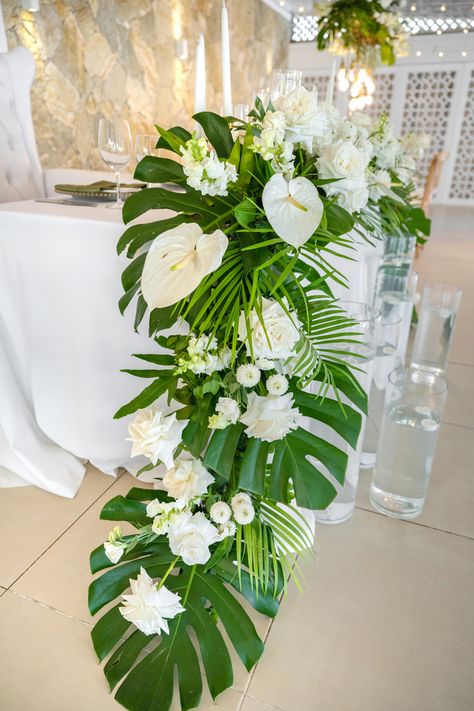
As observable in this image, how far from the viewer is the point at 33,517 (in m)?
1.36

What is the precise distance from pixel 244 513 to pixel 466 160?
8.19 m

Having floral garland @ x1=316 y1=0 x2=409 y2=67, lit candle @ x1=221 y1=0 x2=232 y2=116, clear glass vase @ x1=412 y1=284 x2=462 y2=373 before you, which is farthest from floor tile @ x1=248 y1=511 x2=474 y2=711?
floral garland @ x1=316 y1=0 x2=409 y2=67

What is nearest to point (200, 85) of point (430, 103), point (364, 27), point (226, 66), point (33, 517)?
point (226, 66)

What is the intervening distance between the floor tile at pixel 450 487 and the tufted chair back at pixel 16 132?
1.65 meters

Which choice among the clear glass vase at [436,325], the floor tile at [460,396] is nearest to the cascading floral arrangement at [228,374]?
the floor tile at [460,396]

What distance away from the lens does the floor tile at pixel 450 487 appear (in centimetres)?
136

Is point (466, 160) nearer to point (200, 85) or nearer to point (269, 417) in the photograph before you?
point (200, 85)

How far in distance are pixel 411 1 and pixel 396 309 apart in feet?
22.1

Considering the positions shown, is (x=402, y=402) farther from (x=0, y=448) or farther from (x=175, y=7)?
(x=175, y=7)

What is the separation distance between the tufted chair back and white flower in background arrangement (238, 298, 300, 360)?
4.94ft

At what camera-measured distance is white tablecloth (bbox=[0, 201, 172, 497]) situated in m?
1.24

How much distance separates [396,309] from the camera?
1912 millimetres

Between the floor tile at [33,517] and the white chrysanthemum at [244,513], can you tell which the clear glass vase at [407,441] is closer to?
the white chrysanthemum at [244,513]

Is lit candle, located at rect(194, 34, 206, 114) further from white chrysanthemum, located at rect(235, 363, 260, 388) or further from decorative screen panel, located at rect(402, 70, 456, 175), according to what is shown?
decorative screen panel, located at rect(402, 70, 456, 175)
